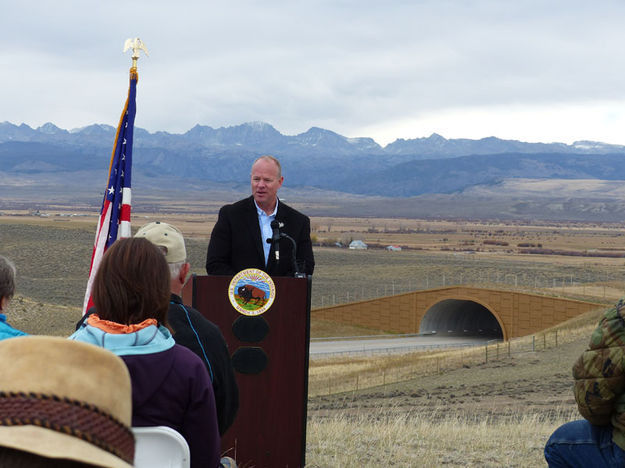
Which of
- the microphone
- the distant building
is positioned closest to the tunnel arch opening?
the microphone

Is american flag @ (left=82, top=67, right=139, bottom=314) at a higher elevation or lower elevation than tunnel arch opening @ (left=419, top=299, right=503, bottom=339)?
higher

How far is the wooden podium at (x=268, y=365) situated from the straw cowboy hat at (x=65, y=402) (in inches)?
149

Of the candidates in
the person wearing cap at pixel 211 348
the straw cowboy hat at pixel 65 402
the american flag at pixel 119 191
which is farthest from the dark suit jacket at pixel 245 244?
the straw cowboy hat at pixel 65 402

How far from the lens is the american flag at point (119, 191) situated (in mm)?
6465

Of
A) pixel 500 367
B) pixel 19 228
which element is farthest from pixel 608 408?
pixel 19 228

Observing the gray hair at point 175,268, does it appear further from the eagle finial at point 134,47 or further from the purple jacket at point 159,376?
the eagle finial at point 134,47

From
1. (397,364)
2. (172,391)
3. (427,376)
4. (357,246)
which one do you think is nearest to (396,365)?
(397,364)

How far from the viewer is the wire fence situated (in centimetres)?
2302

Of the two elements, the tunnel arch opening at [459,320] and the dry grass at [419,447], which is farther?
the tunnel arch opening at [459,320]

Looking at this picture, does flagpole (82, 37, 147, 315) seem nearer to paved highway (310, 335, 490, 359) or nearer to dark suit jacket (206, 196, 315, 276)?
dark suit jacket (206, 196, 315, 276)

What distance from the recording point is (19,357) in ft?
4.48

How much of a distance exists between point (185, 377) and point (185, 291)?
2.76 m

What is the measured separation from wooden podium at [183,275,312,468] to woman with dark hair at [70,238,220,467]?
2426mm

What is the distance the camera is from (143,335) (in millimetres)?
2715
